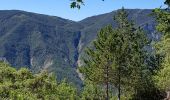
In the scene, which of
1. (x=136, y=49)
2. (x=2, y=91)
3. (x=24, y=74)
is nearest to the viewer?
(x=2, y=91)

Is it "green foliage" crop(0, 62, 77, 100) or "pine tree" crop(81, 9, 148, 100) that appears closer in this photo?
"pine tree" crop(81, 9, 148, 100)

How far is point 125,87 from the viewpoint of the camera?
7969 cm

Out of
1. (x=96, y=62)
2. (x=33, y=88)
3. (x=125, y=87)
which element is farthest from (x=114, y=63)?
(x=33, y=88)

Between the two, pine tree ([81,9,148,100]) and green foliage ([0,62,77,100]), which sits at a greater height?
pine tree ([81,9,148,100])

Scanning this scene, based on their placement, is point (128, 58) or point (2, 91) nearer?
point (2, 91)

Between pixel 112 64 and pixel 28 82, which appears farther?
pixel 28 82

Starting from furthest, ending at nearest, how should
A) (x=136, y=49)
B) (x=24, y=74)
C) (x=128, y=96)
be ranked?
(x=136, y=49), (x=24, y=74), (x=128, y=96)

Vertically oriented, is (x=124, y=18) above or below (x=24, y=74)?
above

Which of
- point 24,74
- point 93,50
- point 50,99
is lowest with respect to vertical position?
point 50,99

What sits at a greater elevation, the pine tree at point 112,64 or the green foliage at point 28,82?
the pine tree at point 112,64

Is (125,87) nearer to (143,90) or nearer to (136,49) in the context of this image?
(143,90)

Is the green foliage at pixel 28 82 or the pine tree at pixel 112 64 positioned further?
the green foliage at pixel 28 82

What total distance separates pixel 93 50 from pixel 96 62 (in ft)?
14.3

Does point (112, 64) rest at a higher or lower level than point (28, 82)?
higher
